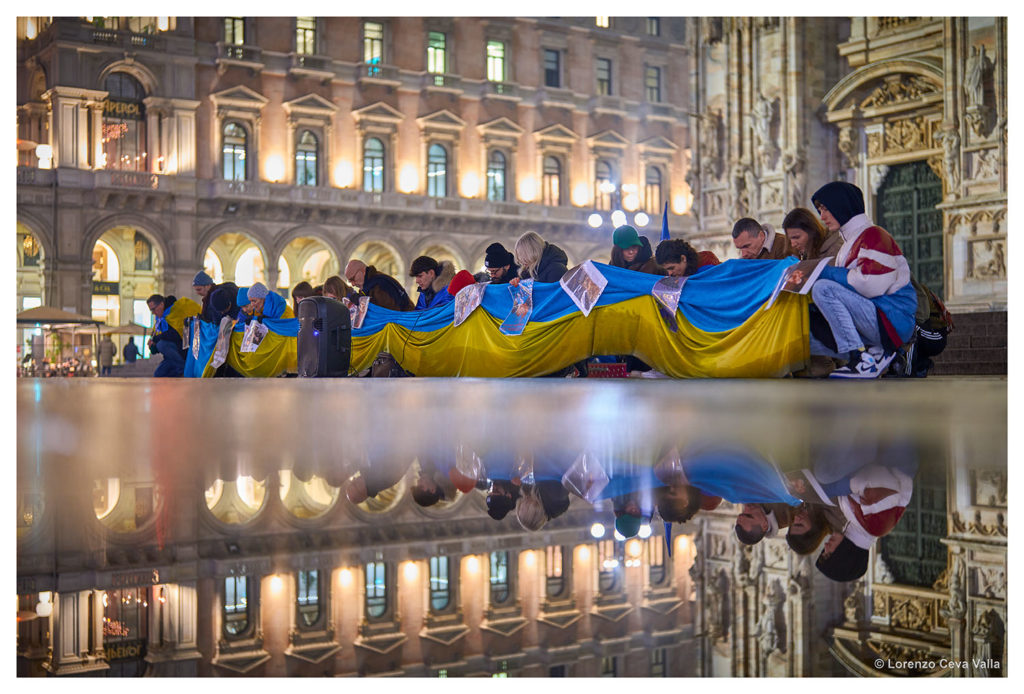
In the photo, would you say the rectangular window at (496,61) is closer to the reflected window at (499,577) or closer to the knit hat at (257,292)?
the knit hat at (257,292)

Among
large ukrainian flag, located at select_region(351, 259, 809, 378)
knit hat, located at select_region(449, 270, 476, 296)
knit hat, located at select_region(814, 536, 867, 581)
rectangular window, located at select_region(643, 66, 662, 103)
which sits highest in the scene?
rectangular window, located at select_region(643, 66, 662, 103)

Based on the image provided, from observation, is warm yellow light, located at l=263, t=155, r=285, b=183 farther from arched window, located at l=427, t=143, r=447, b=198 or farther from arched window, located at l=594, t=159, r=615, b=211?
arched window, located at l=594, t=159, r=615, b=211

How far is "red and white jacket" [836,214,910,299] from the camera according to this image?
21.9ft

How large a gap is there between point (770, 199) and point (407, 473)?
17.8 meters

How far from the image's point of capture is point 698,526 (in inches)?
78.8

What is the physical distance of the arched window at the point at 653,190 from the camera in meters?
42.2

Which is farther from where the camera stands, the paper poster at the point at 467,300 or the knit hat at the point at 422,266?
the knit hat at the point at 422,266

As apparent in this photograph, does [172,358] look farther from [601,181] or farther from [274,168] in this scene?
[601,181]

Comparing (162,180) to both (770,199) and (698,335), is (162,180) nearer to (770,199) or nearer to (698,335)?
(770,199)

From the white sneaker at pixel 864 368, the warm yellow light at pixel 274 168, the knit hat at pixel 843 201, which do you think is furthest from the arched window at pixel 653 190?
the white sneaker at pixel 864 368

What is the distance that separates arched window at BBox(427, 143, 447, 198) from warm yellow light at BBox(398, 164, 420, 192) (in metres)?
0.54

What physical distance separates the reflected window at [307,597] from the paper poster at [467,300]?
773cm

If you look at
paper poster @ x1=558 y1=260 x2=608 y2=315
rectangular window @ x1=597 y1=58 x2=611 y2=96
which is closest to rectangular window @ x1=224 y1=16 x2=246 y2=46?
rectangular window @ x1=597 y1=58 x2=611 y2=96

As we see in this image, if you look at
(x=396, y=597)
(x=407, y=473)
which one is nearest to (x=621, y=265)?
(x=407, y=473)
